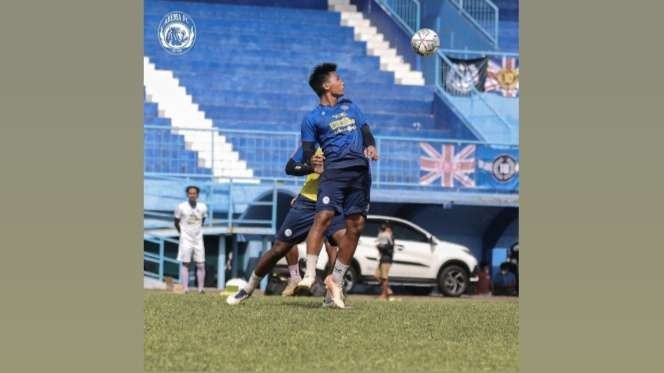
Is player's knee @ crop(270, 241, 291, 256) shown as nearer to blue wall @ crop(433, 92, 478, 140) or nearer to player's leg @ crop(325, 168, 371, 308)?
player's leg @ crop(325, 168, 371, 308)

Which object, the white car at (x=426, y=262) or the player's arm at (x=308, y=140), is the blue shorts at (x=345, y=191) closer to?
the player's arm at (x=308, y=140)

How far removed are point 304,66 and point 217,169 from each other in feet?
11.9

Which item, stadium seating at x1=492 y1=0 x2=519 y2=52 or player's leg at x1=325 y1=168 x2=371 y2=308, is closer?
player's leg at x1=325 y1=168 x2=371 y2=308

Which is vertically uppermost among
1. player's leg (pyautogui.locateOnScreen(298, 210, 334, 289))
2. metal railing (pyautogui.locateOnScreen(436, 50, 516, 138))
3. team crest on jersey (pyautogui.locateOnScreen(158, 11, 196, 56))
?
metal railing (pyautogui.locateOnScreen(436, 50, 516, 138))

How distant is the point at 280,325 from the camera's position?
9.23 meters

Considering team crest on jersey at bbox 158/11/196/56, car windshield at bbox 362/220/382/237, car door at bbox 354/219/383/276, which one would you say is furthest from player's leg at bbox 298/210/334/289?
car windshield at bbox 362/220/382/237

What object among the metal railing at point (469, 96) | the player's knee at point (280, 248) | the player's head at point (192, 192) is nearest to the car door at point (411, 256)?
the metal railing at point (469, 96)

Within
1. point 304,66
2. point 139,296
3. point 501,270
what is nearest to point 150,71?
point 304,66

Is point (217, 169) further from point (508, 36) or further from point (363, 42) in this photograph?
point (508, 36)

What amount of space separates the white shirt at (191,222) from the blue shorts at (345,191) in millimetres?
8315

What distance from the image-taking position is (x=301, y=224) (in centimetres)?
1219

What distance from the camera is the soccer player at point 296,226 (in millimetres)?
11812

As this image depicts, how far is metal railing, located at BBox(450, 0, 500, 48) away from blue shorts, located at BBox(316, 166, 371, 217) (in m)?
16.7

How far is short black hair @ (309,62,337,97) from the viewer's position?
37.8ft
